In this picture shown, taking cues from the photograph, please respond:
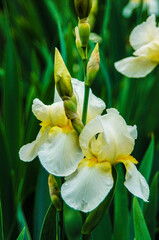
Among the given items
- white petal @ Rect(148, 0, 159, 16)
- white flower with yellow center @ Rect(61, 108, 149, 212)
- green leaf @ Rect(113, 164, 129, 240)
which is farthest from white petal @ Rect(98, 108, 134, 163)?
white petal @ Rect(148, 0, 159, 16)

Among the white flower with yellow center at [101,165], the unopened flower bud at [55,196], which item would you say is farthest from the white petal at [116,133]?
the unopened flower bud at [55,196]

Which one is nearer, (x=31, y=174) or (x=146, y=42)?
(x=146, y=42)

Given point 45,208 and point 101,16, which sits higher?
point 101,16

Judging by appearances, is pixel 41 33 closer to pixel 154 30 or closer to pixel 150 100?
pixel 150 100

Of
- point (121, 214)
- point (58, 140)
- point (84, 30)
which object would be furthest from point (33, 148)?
point (121, 214)

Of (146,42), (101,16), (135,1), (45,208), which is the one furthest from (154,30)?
(135,1)

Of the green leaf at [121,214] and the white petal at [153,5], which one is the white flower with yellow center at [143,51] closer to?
the green leaf at [121,214]

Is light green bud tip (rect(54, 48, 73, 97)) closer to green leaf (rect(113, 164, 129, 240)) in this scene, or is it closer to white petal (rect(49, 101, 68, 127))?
white petal (rect(49, 101, 68, 127))
